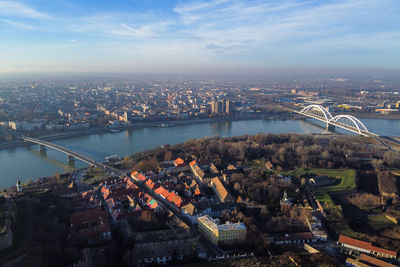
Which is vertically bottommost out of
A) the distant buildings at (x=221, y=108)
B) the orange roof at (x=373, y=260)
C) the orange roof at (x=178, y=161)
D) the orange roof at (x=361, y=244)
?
the orange roof at (x=373, y=260)

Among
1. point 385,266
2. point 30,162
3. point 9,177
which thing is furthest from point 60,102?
point 385,266

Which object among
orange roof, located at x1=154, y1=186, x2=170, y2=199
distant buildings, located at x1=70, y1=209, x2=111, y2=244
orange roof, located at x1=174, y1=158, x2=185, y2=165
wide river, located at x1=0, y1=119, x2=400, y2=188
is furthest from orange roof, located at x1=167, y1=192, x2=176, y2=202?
wide river, located at x1=0, y1=119, x2=400, y2=188

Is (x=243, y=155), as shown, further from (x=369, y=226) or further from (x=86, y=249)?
(x=86, y=249)

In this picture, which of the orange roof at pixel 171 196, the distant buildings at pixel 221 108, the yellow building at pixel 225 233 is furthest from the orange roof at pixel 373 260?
the distant buildings at pixel 221 108

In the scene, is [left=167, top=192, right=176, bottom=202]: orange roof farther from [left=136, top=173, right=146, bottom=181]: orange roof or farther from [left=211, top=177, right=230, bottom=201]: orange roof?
[left=136, top=173, right=146, bottom=181]: orange roof

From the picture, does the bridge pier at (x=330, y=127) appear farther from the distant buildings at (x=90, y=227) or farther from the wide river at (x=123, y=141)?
the distant buildings at (x=90, y=227)
